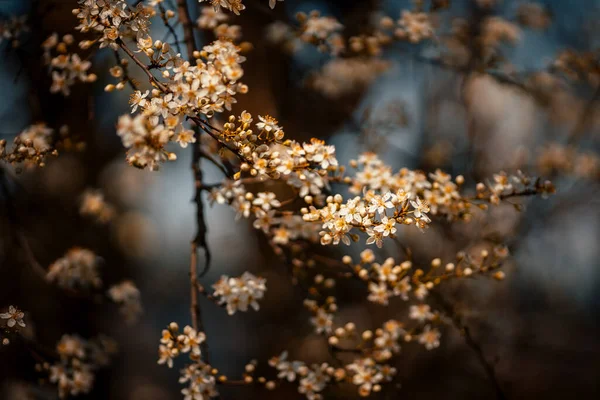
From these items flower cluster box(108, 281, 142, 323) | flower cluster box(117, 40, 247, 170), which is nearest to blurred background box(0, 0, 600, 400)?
flower cluster box(108, 281, 142, 323)

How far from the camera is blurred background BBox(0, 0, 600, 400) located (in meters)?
3.22

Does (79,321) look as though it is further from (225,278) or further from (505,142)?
(505,142)

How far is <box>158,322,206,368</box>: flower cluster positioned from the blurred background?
3.14 feet

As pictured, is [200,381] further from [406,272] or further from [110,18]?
[110,18]

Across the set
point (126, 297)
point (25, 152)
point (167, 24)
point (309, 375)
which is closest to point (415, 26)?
point (167, 24)

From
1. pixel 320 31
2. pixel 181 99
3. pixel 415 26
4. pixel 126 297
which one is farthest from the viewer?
pixel 126 297

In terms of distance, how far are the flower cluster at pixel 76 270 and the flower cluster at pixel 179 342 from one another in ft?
3.66

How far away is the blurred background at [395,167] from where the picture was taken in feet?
10.6

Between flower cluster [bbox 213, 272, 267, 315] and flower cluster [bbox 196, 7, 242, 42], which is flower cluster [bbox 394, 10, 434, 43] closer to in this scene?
flower cluster [bbox 196, 7, 242, 42]

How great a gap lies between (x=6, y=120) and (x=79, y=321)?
2.73m

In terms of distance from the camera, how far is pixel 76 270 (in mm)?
2699

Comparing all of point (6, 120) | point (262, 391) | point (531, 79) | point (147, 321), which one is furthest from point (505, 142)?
point (147, 321)

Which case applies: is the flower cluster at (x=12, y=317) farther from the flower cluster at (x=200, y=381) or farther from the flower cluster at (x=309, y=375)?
the flower cluster at (x=309, y=375)

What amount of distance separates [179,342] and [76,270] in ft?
4.13
